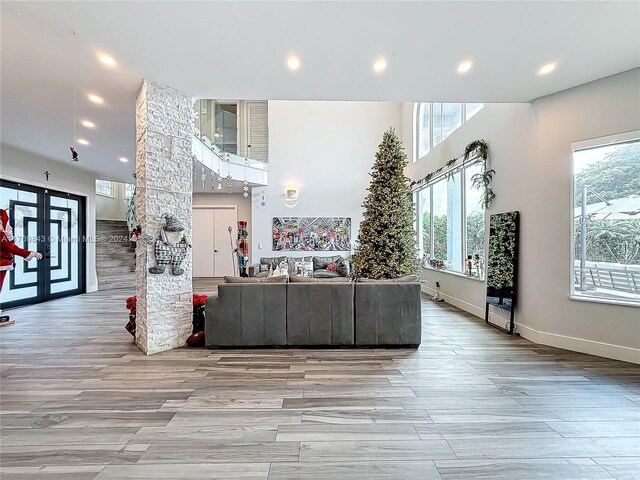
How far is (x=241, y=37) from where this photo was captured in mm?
2775

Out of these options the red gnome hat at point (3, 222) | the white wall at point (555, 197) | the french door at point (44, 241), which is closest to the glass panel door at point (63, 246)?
the french door at point (44, 241)

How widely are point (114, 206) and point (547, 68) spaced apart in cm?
1133

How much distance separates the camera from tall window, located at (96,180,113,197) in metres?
9.46

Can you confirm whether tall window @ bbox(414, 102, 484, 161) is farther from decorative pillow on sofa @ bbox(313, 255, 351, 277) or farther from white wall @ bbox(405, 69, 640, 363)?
decorative pillow on sofa @ bbox(313, 255, 351, 277)

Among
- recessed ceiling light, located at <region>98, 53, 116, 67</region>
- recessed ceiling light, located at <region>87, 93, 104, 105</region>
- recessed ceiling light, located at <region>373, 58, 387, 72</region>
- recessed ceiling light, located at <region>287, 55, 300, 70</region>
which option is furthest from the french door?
recessed ceiling light, located at <region>373, 58, 387, 72</region>

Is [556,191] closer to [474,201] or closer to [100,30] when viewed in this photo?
[474,201]

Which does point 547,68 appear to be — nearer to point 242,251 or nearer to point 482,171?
point 482,171

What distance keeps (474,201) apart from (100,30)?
5577 millimetres

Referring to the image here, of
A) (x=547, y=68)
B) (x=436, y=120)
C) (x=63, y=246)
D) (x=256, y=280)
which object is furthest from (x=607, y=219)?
(x=63, y=246)

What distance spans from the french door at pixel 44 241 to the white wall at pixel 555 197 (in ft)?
28.4

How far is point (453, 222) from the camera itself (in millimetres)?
6410

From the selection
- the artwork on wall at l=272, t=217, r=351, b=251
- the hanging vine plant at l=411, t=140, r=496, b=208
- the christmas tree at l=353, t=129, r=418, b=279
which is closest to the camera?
the hanging vine plant at l=411, t=140, r=496, b=208

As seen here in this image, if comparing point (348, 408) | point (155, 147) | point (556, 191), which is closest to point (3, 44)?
point (155, 147)

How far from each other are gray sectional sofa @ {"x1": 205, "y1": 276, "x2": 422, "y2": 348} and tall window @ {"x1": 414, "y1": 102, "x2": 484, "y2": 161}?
12.6 feet
